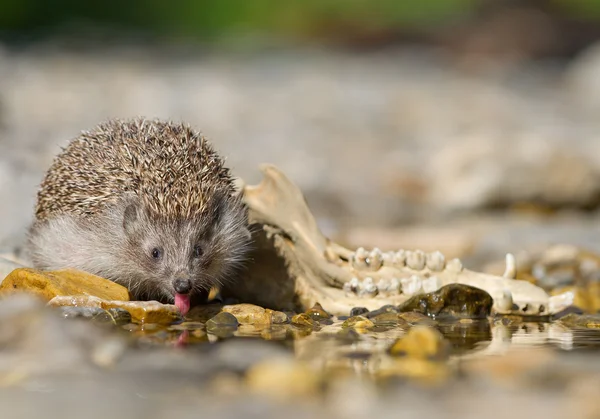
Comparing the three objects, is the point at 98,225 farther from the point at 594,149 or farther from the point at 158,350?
the point at 594,149

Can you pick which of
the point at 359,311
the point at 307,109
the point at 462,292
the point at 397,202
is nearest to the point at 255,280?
the point at 359,311

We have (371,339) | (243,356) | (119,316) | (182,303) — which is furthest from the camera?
(182,303)

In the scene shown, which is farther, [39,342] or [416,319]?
[416,319]

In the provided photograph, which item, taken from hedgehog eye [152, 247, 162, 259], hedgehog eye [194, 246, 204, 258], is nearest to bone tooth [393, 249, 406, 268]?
hedgehog eye [194, 246, 204, 258]

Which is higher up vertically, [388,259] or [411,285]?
[388,259]

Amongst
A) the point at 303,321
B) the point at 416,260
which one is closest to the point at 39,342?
the point at 303,321

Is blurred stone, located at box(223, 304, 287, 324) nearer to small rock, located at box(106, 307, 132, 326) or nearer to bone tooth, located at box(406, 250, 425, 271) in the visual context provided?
small rock, located at box(106, 307, 132, 326)

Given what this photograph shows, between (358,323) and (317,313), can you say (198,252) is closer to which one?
(317,313)
